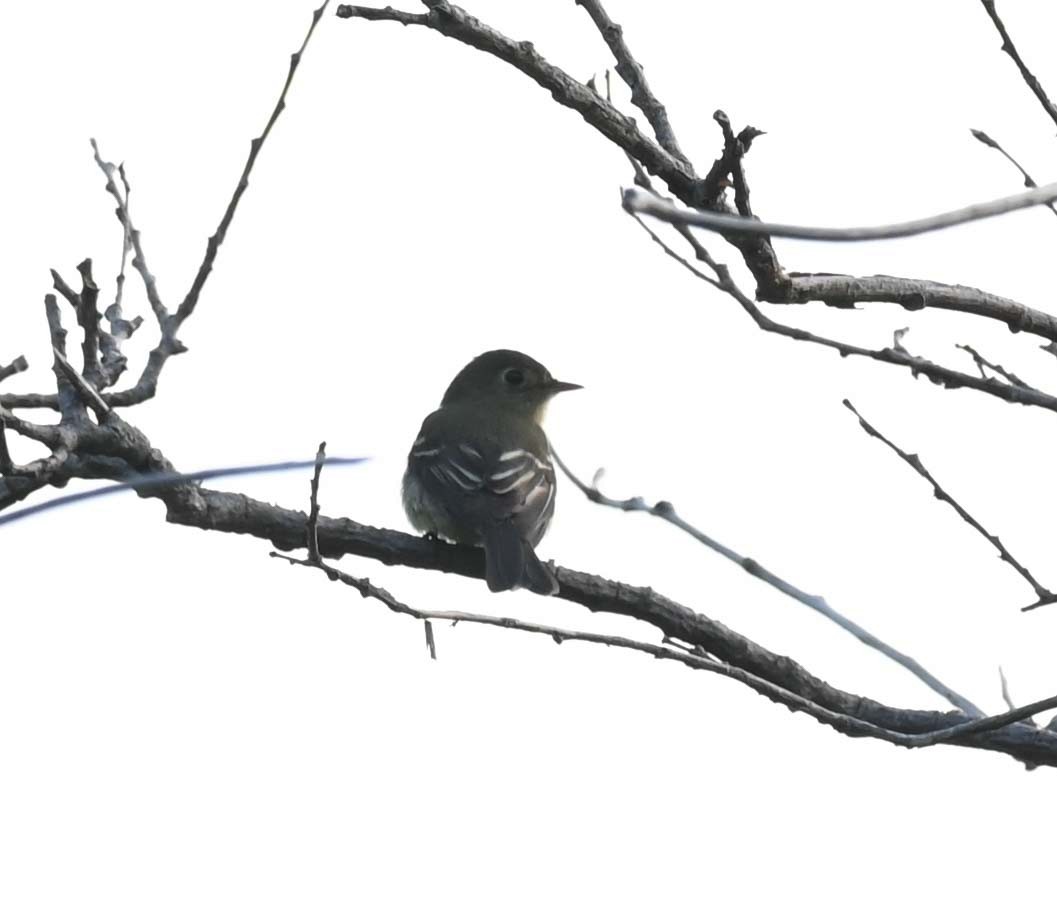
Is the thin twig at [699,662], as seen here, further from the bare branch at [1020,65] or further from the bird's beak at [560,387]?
the bird's beak at [560,387]

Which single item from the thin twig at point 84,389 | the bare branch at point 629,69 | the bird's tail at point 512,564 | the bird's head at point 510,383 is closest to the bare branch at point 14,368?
the thin twig at point 84,389

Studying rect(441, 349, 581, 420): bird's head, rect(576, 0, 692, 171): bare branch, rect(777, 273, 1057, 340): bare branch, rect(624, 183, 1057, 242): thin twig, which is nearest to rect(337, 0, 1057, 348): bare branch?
rect(777, 273, 1057, 340): bare branch

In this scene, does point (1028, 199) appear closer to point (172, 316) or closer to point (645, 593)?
point (172, 316)

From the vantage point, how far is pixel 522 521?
7949 mm

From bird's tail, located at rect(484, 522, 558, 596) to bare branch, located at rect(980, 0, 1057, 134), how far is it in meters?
2.52

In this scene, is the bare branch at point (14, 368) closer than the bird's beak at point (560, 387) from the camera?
Yes

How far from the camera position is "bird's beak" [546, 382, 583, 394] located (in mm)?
10250

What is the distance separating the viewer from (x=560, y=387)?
10281mm

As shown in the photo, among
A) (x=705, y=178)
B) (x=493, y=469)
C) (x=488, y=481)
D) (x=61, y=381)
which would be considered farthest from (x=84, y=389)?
(x=493, y=469)

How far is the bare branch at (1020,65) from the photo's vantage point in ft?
13.6

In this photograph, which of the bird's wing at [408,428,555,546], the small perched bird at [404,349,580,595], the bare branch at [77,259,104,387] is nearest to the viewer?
the bare branch at [77,259,104,387]

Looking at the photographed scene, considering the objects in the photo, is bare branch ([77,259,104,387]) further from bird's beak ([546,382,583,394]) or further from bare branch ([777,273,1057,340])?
bird's beak ([546,382,583,394])

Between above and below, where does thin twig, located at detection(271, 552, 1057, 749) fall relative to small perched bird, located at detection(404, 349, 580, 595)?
below

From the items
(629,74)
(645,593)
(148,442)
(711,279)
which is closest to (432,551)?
(645,593)
